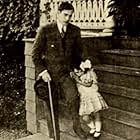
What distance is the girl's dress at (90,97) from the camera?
4.78m

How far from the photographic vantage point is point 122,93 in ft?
15.7

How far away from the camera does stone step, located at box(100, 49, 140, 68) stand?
5199 millimetres

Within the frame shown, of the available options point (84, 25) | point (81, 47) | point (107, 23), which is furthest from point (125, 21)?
point (81, 47)

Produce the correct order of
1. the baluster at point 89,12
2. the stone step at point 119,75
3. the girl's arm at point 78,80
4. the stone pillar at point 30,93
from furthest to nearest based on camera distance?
the baluster at point 89,12 → the stone pillar at point 30,93 → the girl's arm at point 78,80 → the stone step at point 119,75

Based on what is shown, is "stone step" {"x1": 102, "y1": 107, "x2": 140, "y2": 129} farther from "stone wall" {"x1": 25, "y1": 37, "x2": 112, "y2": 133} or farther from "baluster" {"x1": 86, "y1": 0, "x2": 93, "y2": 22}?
"baluster" {"x1": 86, "y1": 0, "x2": 93, "y2": 22}

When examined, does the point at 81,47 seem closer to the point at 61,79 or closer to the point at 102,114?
the point at 61,79

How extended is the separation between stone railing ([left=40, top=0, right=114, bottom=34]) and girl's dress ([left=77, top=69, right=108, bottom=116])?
2.87 m

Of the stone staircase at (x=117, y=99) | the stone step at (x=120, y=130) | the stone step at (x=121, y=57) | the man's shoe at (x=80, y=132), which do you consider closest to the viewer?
the stone step at (x=120, y=130)

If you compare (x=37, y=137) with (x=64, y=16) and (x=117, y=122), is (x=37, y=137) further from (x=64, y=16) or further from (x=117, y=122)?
(x=64, y=16)

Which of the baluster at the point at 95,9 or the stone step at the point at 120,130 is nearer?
the stone step at the point at 120,130

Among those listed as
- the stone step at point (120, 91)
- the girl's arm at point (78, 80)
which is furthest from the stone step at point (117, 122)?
the girl's arm at point (78, 80)

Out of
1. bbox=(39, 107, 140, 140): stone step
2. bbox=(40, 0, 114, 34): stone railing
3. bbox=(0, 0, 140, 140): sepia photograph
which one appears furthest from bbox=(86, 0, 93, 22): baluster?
bbox=(39, 107, 140, 140): stone step

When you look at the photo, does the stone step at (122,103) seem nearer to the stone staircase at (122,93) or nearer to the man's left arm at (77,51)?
the stone staircase at (122,93)

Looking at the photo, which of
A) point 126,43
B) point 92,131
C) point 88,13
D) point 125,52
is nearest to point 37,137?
point 92,131
